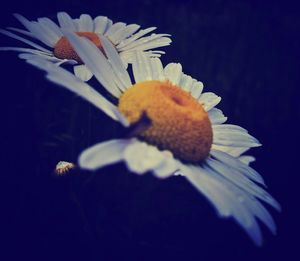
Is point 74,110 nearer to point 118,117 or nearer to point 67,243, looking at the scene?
point 67,243

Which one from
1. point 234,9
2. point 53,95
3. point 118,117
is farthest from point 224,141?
point 234,9

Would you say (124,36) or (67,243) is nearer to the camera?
(67,243)

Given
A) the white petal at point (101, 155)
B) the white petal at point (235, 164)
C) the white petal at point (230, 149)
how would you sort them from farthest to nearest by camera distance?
the white petal at point (230, 149)
the white petal at point (235, 164)
the white petal at point (101, 155)

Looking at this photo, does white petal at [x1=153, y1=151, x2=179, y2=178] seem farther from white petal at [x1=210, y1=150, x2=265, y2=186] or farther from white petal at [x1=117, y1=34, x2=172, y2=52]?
white petal at [x1=117, y1=34, x2=172, y2=52]

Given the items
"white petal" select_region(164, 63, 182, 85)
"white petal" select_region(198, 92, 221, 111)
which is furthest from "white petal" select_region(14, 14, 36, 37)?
"white petal" select_region(198, 92, 221, 111)

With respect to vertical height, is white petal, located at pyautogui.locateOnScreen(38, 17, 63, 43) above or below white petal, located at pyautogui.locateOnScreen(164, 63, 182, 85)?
below

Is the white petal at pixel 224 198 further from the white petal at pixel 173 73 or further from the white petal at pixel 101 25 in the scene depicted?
the white petal at pixel 101 25

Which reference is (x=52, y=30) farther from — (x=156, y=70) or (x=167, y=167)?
(x=167, y=167)

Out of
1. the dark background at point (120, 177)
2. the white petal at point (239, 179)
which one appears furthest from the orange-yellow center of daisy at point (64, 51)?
the white petal at point (239, 179)
